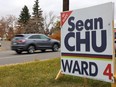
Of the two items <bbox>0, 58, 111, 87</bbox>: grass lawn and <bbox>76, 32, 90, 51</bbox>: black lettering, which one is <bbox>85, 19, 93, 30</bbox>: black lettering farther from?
<bbox>0, 58, 111, 87</bbox>: grass lawn

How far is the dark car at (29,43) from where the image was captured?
23859 millimetres

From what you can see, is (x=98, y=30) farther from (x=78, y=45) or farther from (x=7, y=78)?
(x=7, y=78)

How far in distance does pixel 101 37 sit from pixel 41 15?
297 feet

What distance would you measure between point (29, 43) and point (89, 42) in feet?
58.8

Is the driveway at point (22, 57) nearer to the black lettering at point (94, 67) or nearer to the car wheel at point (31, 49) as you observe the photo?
the car wheel at point (31, 49)

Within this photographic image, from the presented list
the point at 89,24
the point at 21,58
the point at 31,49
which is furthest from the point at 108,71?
the point at 31,49

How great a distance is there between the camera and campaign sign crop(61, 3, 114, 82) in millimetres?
5914

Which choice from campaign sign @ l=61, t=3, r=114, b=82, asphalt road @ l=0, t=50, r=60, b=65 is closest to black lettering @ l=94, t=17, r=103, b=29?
campaign sign @ l=61, t=3, r=114, b=82

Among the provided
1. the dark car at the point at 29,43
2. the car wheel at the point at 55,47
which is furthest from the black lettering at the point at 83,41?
the car wheel at the point at 55,47

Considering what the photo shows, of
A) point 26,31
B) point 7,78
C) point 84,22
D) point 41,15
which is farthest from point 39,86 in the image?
point 41,15

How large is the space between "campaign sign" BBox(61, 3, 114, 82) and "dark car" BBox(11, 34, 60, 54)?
55.6ft

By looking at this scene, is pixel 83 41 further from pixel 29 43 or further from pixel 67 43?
pixel 29 43

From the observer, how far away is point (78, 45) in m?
6.63

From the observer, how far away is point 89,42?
20.8ft
